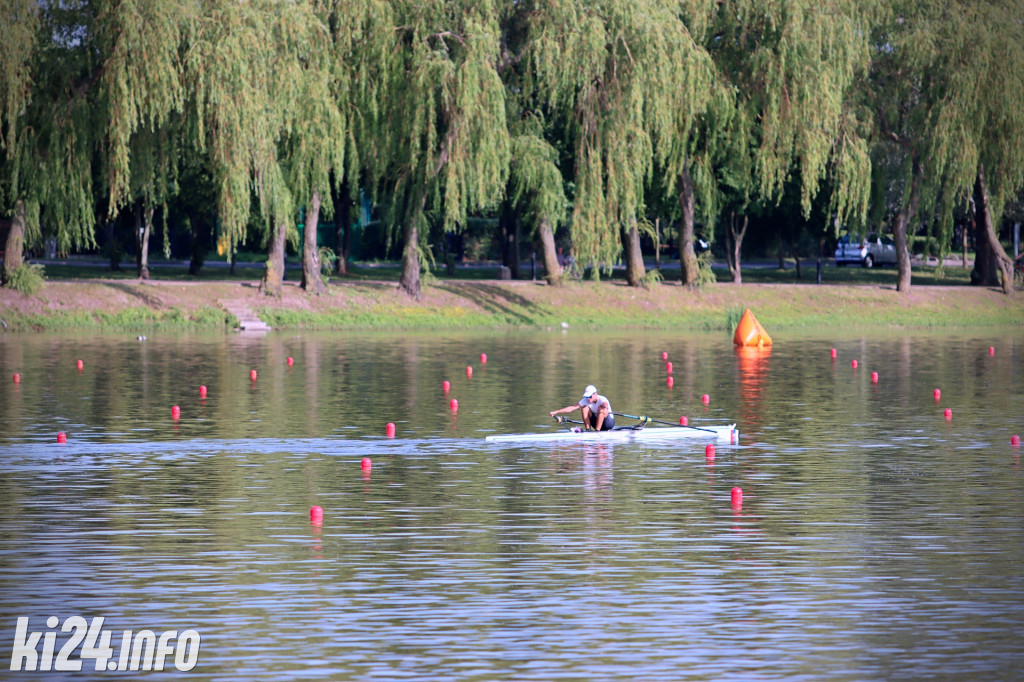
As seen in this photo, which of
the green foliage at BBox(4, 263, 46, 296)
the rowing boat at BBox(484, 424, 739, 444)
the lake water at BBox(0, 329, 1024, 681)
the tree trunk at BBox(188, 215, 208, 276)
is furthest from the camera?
the tree trunk at BBox(188, 215, 208, 276)

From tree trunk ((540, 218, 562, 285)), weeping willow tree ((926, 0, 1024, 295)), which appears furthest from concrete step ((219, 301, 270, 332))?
weeping willow tree ((926, 0, 1024, 295))

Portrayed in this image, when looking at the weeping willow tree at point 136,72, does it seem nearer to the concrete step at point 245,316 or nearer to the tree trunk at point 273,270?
the concrete step at point 245,316

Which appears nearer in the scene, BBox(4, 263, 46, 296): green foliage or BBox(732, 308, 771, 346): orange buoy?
BBox(732, 308, 771, 346): orange buoy

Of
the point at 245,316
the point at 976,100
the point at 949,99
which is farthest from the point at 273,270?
the point at 976,100

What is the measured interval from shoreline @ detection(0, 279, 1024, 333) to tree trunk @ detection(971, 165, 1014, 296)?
984 mm

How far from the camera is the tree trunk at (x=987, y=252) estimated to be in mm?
63844

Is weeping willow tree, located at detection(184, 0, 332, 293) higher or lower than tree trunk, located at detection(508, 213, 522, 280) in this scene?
higher

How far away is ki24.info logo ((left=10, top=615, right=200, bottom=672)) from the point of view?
11.3m

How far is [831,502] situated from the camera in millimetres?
18594

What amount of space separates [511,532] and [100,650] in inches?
228

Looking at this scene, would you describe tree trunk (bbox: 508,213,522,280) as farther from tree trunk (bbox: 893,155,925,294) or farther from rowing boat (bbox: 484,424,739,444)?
rowing boat (bbox: 484,424,739,444)

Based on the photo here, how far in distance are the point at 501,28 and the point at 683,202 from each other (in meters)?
10.8

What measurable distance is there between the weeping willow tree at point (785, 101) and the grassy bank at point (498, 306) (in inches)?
155

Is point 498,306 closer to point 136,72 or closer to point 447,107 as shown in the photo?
point 447,107
